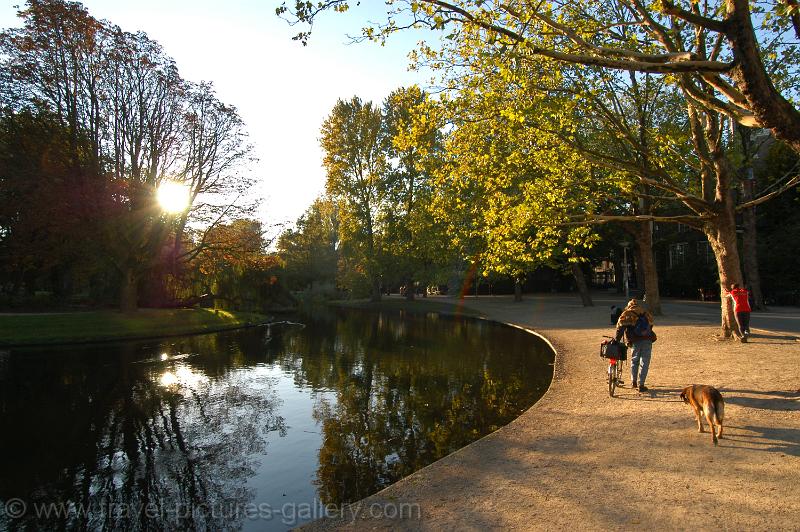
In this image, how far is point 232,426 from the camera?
9562 mm

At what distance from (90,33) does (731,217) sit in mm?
29800

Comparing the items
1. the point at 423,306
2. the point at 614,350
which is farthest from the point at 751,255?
the point at 423,306

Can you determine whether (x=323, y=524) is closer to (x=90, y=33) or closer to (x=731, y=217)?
(x=731, y=217)

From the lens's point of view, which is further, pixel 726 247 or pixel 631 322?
pixel 726 247

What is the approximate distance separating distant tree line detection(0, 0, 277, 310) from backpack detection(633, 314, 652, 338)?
2567cm

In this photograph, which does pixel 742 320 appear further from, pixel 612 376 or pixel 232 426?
pixel 232 426

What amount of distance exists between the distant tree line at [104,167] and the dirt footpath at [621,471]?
82.3ft

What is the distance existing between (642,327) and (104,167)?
28172mm

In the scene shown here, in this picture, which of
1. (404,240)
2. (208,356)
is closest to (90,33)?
(208,356)

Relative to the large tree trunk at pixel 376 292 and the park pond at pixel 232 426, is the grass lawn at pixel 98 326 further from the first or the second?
the large tree trunk at pixel 376 292

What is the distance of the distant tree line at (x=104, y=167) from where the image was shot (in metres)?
23.3

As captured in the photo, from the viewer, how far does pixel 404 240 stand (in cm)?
4300

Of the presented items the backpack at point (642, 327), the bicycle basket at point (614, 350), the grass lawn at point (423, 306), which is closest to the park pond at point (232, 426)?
the bicycle basket at point (614, 350)

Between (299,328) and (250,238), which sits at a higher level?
(250,238)
